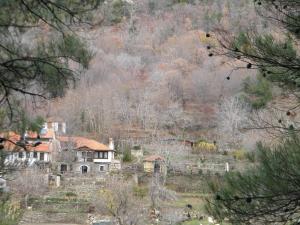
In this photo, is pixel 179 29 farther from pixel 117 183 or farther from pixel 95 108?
pixel 117 183

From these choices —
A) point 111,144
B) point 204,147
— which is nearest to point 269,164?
point 111,144

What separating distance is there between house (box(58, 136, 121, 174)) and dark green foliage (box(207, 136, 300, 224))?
856 inches

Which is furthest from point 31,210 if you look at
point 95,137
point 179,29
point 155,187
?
point 179,29

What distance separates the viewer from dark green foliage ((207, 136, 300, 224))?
359 centimetres

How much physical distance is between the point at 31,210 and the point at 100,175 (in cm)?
525

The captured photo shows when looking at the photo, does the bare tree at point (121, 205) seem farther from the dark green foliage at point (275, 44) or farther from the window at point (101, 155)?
the dark green foliage at point (275, 44)

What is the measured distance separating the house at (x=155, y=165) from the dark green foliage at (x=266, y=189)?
2082 cm

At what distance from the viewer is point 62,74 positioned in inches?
132

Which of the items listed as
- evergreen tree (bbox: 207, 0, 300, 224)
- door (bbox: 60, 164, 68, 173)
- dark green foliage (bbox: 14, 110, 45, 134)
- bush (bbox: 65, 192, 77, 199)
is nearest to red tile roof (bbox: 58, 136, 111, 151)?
door (bbox: 60, 164, 68, 173)

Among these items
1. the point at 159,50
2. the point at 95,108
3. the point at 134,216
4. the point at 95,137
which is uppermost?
the point at 159,50

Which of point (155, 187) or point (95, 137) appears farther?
point (95, 137)

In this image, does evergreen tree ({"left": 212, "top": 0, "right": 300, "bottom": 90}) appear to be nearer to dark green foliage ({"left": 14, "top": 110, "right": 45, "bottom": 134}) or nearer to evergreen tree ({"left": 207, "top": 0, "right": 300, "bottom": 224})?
evergreen tree ({"left": 207, "top": 0, "right": 300, "bottom": 224})

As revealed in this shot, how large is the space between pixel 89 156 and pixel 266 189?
23100 millimetres

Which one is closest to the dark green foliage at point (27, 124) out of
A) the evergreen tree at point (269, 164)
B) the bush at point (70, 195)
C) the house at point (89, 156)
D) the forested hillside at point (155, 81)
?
the evergreen tree at point (269, 164)
